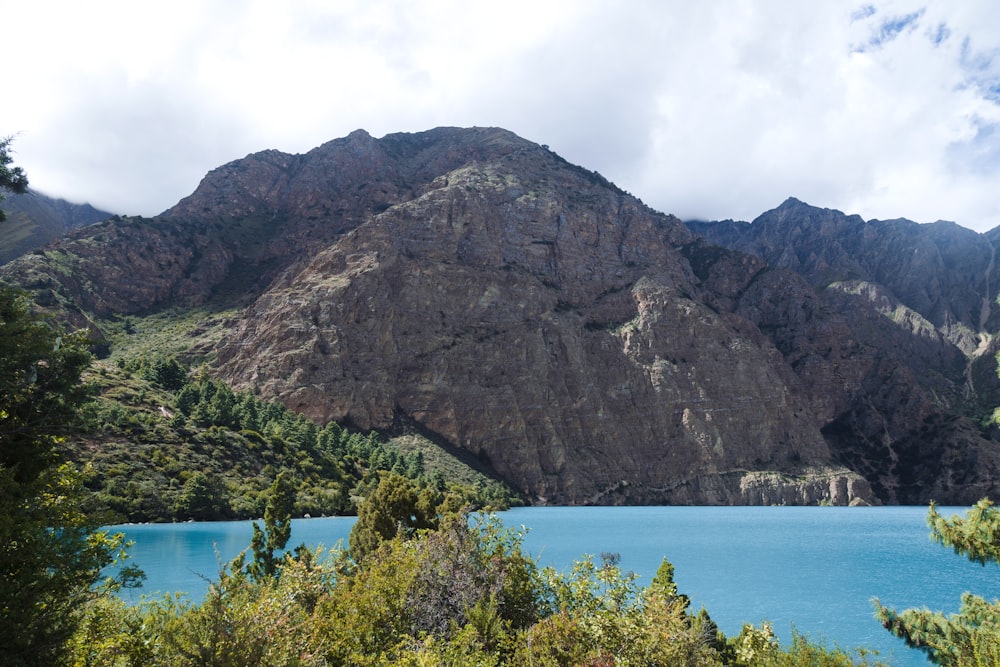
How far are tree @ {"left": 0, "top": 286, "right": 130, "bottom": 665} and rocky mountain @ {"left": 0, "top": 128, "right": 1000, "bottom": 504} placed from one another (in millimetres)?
119032

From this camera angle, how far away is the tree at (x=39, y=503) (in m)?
8.43

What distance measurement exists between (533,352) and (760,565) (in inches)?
4188

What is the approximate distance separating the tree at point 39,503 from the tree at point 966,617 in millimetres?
13884

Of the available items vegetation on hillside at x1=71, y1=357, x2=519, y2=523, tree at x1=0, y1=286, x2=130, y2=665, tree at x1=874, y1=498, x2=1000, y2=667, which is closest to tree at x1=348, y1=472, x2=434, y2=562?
tree at x1=0, y1=286, x2=130, y2=665

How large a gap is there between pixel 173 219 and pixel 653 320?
14435 centimetres

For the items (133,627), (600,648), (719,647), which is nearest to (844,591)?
(719,647)

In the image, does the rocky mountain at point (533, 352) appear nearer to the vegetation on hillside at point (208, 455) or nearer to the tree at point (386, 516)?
the vegetation on hillside at point (208, 455)

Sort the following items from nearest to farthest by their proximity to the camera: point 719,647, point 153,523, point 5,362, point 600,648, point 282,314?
point 600,648 < point 5,362 < point 719,647 < point 153,523 < point 282,314

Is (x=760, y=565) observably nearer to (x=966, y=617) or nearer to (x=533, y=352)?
(x=966, y=617)

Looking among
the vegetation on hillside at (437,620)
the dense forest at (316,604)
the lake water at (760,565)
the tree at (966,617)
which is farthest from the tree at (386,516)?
the tree at (966,617)

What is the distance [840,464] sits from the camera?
163 m

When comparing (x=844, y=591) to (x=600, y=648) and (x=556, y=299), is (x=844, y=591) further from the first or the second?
(x=556, y=299)

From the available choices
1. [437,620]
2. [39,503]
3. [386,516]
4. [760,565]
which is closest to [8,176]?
[39,503]

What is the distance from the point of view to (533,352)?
153 metres
